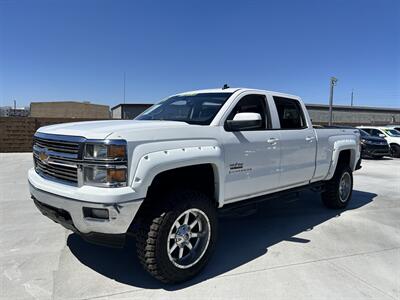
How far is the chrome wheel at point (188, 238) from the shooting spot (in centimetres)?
336

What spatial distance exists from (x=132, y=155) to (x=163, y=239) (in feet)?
2.85

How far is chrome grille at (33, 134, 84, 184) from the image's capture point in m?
3.01

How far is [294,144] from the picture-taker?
481cm

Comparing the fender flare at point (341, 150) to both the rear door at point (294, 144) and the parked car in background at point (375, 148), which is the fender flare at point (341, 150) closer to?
the rear door at point (294, 144)

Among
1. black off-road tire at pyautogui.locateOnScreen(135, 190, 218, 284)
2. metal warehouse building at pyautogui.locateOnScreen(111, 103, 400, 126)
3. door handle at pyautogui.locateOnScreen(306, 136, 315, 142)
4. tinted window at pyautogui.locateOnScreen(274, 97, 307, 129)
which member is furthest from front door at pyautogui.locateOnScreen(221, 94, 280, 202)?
metal warehouse building at pyautogui.locateOnScreen(111, 103, 400, 126)

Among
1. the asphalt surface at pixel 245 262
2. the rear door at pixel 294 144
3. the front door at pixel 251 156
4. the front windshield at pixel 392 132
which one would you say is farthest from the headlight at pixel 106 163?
the front windshield at pixel 392 132

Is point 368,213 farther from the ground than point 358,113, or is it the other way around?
point 358,113

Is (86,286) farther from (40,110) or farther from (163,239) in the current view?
(40,110)

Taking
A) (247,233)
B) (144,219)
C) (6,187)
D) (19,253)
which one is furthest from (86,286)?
(6,187)

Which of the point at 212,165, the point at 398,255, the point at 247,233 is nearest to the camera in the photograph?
the point at 212,165

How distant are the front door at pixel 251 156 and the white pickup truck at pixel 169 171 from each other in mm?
13

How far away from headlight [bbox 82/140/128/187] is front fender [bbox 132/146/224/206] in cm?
13

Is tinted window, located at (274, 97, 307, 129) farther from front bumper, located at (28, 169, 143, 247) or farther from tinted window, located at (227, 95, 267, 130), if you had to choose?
front bumper, located at (28, 169, 143, 247)

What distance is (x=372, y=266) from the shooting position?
3.86 metres
